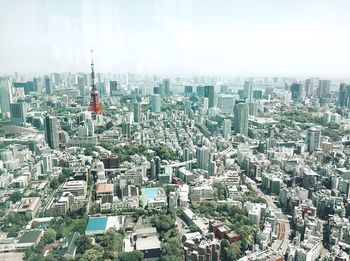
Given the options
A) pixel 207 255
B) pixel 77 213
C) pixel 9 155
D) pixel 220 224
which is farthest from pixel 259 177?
pixel 9 155

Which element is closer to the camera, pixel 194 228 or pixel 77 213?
pixel 194 228

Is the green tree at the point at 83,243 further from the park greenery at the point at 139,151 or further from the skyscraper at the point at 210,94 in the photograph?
the skyscraper at the point at 210,94

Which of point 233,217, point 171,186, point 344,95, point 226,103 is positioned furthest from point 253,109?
point 233,217

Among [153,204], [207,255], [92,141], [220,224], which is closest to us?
[207,255]

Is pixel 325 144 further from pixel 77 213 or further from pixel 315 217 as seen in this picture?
pixel 77 213

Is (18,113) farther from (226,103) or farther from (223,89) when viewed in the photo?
(223,89)

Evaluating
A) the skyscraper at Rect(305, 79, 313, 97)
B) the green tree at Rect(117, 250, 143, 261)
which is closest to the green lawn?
the green tree at Rect(117, 250, 143, 261)
